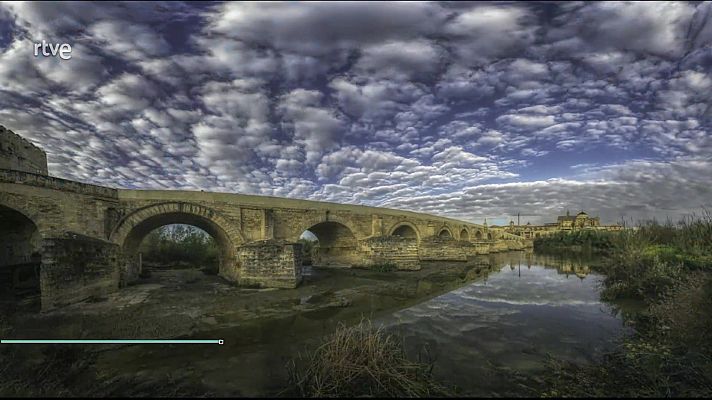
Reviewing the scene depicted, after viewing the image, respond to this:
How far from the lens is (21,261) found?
11.3 meters

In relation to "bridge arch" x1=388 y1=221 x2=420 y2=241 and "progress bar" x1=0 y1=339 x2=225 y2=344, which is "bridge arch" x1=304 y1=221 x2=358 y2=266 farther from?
"progress bar" x1=0 y1=339 x2=225 y2=344

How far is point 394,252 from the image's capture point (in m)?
15.7

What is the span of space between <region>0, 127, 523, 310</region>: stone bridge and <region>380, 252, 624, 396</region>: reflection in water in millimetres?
5439

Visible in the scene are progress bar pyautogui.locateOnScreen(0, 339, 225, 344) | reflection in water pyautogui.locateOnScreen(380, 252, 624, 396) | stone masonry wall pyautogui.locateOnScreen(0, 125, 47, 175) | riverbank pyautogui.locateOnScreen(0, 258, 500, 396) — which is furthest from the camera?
stone masonry wall pyautogui.locateOnScreen(0, 125, 47, 175)

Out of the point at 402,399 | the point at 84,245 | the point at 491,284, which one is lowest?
the point at 491,284

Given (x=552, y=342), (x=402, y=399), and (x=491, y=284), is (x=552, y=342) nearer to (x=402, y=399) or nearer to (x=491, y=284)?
(x=402, y=399)

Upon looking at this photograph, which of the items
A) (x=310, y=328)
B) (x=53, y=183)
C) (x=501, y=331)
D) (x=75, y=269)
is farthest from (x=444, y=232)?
(x=53, y=183)

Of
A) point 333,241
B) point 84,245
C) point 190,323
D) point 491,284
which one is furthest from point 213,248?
point 491,284

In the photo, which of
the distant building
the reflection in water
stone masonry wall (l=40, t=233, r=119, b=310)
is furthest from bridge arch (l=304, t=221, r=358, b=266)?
the distant building

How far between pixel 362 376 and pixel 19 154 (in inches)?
619

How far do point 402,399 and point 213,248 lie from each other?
19.1 m

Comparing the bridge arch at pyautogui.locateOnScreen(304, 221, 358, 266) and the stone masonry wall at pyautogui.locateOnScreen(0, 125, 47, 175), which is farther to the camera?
the bridge arch at pyautogui.locateOnScreen(304, 221, 358, 266)

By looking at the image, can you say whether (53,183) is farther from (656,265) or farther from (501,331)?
(656,265)

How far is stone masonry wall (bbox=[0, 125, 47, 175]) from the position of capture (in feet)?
35.9
